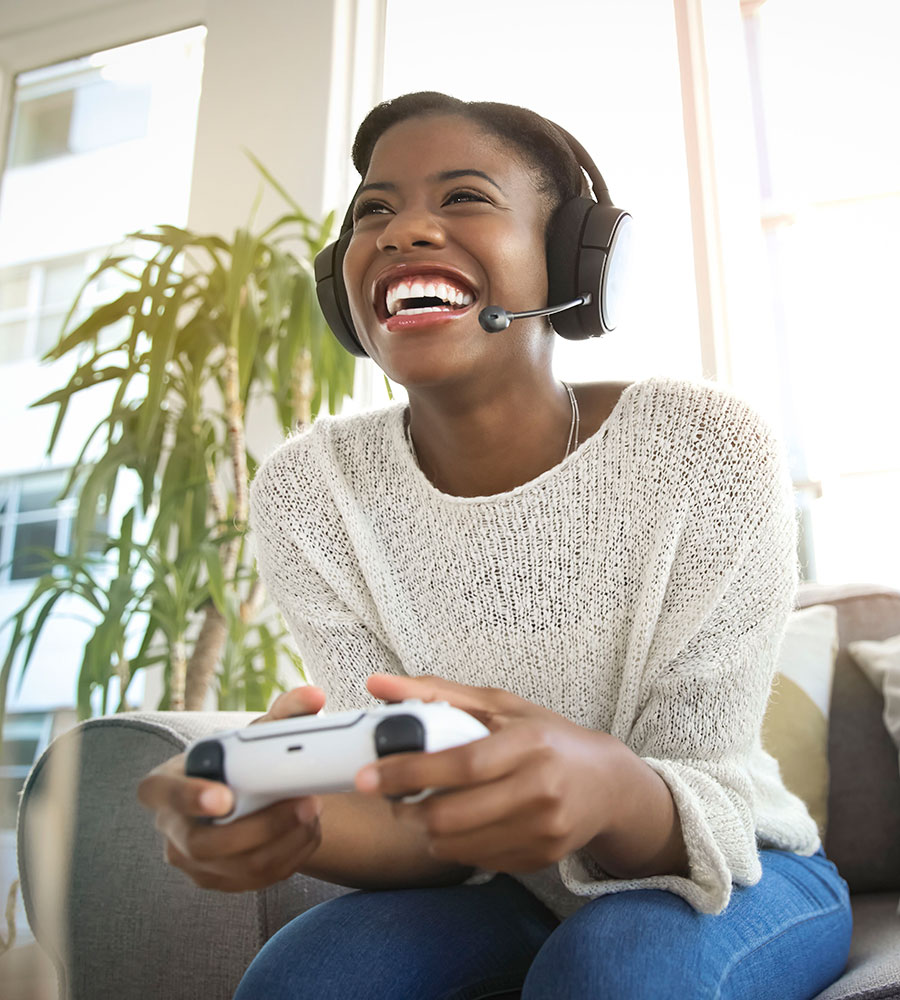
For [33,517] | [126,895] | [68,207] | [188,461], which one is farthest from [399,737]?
[68,207]

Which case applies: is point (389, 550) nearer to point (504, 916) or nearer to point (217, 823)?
point (504, 916)

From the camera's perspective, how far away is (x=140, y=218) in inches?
105

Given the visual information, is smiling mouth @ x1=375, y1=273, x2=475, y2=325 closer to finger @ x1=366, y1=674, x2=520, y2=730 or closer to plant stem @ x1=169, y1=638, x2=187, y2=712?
finger @ x1=366, y1=674, x2=520, y2=730

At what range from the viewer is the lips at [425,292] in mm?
866

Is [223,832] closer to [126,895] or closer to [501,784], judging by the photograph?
[501,784]

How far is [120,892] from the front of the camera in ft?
2.95

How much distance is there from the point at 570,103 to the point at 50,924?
215cm

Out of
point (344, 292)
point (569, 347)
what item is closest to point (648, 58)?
point (569, 347)

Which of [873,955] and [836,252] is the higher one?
[836,252]

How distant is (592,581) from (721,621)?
5.0 inches

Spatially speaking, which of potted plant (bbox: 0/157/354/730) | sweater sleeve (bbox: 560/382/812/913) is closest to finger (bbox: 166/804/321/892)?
sweater sleeve (bbox: 560/382/812/913)

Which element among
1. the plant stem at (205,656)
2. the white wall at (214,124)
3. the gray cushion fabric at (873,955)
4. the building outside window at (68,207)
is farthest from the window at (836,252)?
the building outside window at (68,207)

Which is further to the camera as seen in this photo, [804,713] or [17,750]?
[17,750]

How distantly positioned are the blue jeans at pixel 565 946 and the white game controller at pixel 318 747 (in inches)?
9.8
